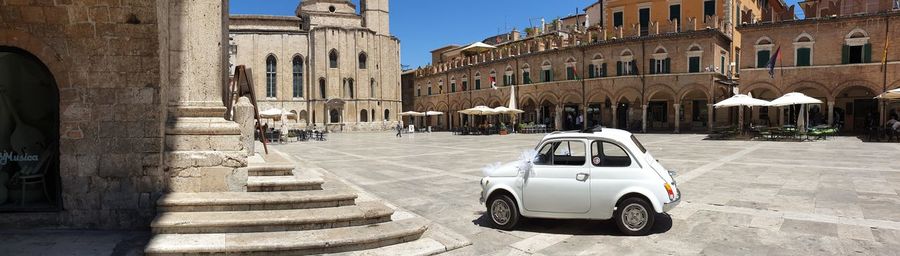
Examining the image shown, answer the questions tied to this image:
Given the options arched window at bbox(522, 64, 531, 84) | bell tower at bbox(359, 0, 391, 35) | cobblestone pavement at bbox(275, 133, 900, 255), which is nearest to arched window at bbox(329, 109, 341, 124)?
bell tower at bbox(359, 0, 391, 35)

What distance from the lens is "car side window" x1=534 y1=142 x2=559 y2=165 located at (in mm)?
6375

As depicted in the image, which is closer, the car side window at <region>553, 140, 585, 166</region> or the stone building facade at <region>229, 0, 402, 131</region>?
the car side window at <region>553, 140, 585, 166</region>

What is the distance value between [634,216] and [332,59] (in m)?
54.9

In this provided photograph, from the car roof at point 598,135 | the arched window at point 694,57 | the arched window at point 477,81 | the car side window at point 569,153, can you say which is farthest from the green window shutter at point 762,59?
the car side window at point 569,153

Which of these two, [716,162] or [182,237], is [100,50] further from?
[716,162]

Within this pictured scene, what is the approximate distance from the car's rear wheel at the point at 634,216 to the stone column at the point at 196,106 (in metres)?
4.80

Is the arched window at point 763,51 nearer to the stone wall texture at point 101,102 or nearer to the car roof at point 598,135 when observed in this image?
the car roof at point 598,135

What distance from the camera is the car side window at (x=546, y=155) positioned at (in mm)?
6375

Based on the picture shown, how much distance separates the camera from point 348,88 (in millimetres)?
58562

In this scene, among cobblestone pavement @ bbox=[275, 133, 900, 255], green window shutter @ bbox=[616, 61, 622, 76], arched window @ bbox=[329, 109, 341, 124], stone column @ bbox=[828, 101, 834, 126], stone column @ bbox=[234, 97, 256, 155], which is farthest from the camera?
arched window @ bbox=[329, 109, 341, 124]

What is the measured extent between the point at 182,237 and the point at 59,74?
268cm

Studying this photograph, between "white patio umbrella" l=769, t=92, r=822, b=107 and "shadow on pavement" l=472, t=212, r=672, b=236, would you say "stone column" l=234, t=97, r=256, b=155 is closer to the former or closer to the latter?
"shadow on pavement" l=472, t=212, r=672, b=236

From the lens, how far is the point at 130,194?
6035 mm

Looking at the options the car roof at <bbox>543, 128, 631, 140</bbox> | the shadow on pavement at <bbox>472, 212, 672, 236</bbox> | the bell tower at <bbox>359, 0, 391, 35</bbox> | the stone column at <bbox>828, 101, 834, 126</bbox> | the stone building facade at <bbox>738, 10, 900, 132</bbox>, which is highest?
the bell tower at <bbox>359, 0, 391, 35</bbox>
